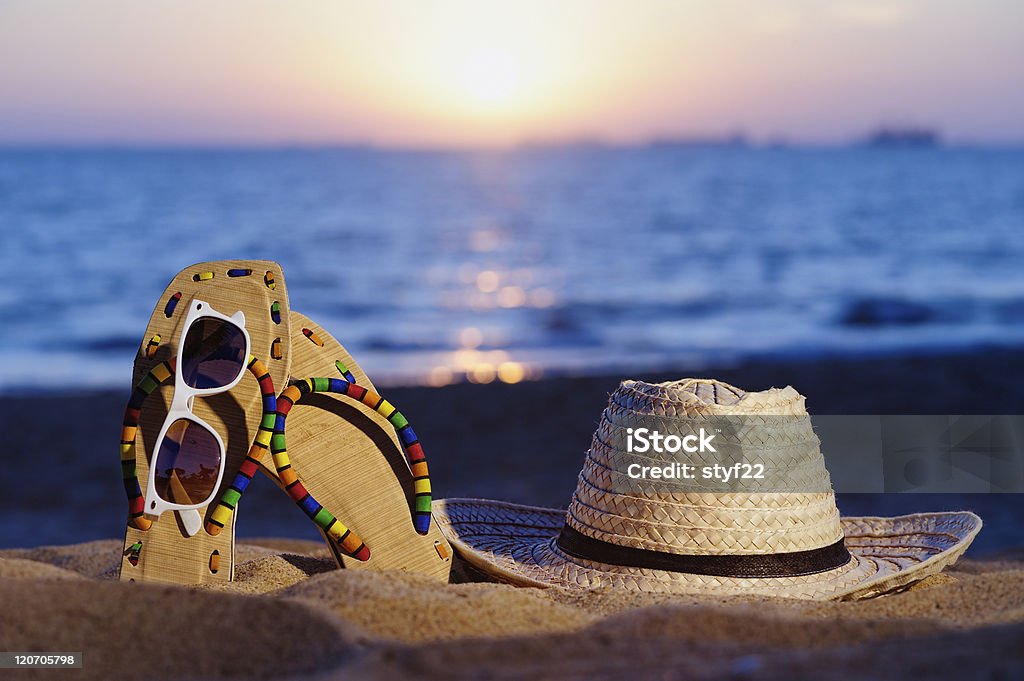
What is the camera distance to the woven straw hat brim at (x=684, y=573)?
116 inches

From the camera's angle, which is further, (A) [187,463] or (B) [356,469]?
(B) [356,469]

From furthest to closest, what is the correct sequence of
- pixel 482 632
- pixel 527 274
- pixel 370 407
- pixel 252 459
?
pixel 527 274
pixel 370 407
pixel 252 459
pixel 482 632

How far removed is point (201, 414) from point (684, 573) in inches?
56.9

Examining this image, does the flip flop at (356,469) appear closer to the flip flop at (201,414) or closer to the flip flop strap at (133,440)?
the flip flop at (201,414)

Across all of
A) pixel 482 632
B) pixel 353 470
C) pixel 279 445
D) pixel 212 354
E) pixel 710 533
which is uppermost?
pixel 212 354

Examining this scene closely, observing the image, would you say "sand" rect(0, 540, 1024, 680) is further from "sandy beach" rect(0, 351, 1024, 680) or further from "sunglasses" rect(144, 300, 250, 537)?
"sunglasses" rect(144, 300, 250, 537)

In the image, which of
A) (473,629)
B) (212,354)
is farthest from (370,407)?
(473,629)

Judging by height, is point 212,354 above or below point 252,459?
above

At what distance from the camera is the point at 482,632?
2.49m

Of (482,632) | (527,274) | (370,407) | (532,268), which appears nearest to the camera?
(482,632)

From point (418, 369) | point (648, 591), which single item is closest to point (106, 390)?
point (418, 369)

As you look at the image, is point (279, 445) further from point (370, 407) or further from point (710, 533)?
point (710, 533)

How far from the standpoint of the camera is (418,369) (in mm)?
11422

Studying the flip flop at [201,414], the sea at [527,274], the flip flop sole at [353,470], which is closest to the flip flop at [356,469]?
the flip flop sole at [353,470]
